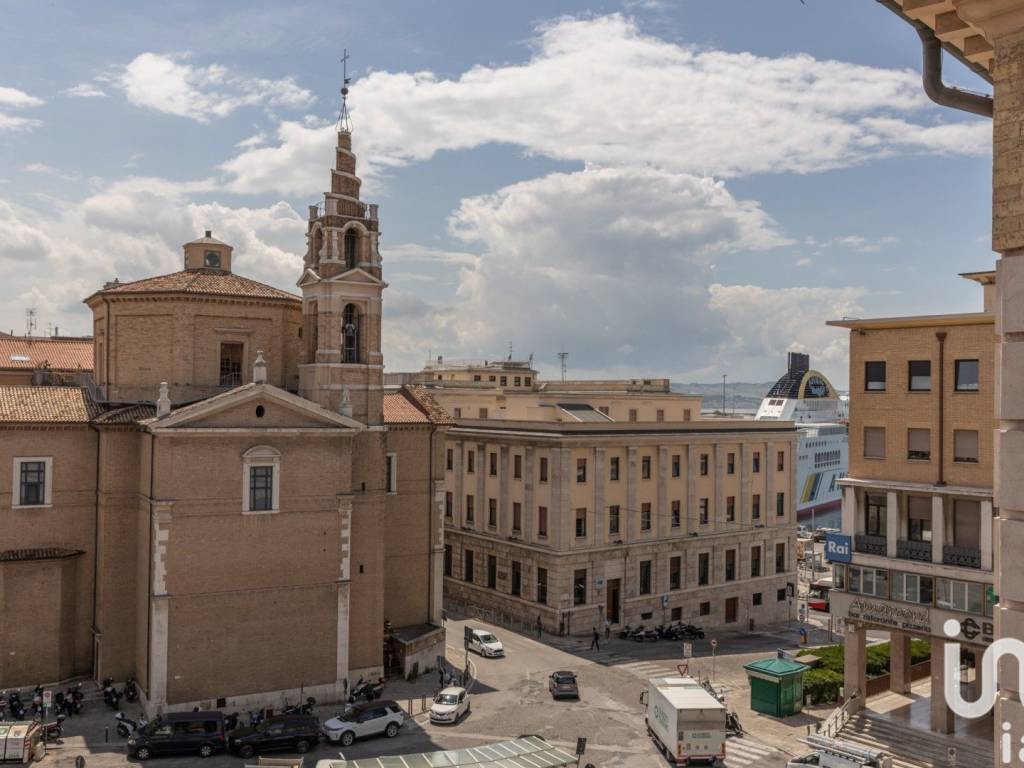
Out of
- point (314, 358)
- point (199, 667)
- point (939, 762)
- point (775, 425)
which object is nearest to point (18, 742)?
point (199, 667)

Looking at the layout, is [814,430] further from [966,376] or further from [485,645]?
[966,376]

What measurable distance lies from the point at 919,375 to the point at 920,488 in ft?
15.4

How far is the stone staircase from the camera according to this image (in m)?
33.0

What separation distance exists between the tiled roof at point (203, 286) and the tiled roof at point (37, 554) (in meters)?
12.1

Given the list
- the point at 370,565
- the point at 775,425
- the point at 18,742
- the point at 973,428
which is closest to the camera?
the point at 18,742

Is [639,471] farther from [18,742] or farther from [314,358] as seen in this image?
[18,742]

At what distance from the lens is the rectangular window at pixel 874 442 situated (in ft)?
124

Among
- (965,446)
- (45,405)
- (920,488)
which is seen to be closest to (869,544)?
(920,488)

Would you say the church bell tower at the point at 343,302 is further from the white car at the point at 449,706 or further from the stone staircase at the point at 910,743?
the stone staircase at the point at 910,743

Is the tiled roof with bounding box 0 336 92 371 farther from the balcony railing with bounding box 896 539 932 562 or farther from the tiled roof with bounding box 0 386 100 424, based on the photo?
the balcony railing with bounding box 896 539 932 562

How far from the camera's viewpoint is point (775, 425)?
219ft

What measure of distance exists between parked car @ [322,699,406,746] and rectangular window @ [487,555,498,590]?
77.9 ft

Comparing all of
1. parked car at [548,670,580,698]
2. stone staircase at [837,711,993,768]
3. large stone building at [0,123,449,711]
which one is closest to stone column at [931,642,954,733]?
stone staircase at [837,711,993,768]

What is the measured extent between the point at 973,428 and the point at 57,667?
39667 millimetres
